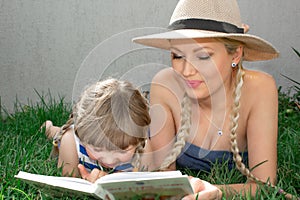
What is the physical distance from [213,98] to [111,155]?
55 cm

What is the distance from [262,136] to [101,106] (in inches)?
27.6

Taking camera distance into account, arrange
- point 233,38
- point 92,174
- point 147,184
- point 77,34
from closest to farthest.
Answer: point 147,184, point 92,174, point 233,38, point 77,34

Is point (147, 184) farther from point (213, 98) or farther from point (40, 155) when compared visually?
point (40, 155)

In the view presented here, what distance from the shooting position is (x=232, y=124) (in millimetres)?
2494

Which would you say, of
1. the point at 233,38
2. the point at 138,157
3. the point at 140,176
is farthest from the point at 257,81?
the point at 140,176

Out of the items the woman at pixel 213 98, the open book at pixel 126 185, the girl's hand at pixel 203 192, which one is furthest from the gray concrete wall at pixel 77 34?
the open book at pixel 126 185

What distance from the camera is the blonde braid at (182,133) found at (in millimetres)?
2531

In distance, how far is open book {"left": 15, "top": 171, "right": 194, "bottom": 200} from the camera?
5.66ft

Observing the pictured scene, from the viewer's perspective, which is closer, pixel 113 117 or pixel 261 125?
pixel 113 117

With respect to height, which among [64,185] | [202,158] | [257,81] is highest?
[257,81]

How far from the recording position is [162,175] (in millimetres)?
1751

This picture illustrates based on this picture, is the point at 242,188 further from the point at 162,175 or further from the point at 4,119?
the point at 4,119

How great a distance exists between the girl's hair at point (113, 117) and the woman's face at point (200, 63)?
22 cm

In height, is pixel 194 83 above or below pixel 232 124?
above
